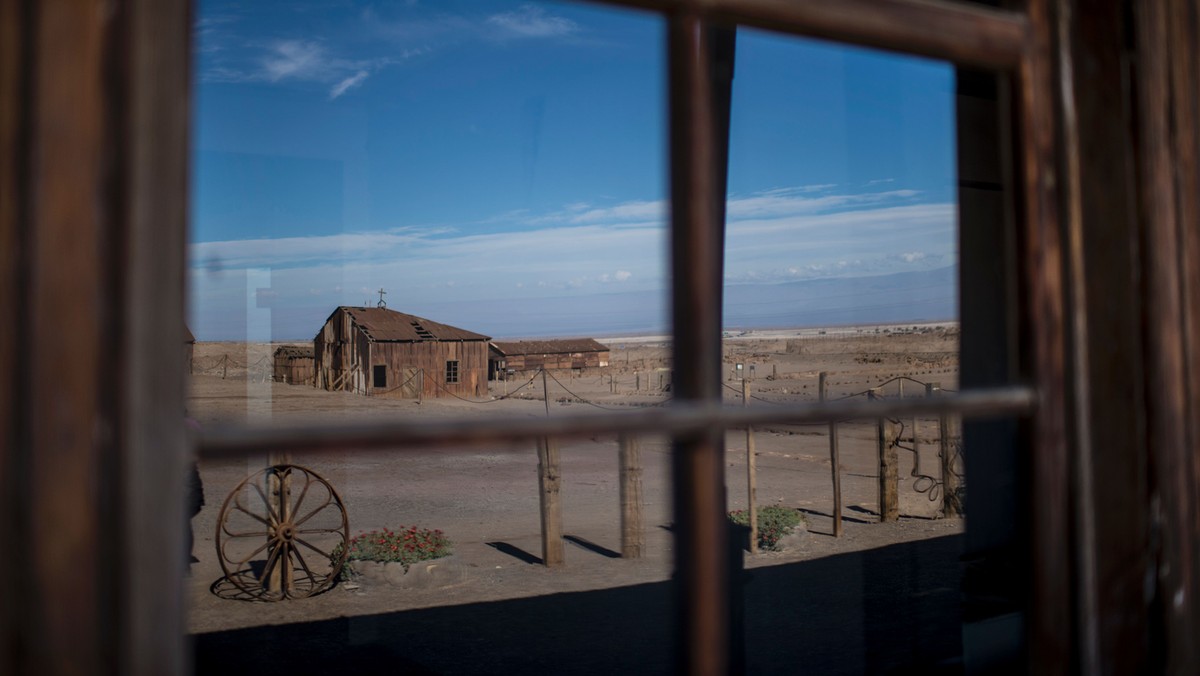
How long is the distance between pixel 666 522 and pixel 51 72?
1003 cm

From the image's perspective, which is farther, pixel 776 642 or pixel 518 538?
pixel 518 538

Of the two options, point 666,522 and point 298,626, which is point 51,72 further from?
point 666,522

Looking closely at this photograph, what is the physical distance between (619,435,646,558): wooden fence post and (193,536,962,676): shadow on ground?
98cm

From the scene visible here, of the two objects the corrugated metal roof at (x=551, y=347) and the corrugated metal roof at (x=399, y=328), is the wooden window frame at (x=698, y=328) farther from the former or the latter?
the corrugated metal roof at (x=551, y=347)

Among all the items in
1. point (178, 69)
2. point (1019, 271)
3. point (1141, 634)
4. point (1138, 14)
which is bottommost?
point (1141, 634)

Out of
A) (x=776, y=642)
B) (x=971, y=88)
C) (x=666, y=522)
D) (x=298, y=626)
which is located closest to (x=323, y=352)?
(x=666, y=522)

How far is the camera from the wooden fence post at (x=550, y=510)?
768 cm

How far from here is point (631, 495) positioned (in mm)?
7824

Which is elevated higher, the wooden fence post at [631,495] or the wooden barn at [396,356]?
the wooden barn at [396,356]

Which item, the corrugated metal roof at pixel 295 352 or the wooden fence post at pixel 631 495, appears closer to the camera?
the wooden fence post at pixel 631 495

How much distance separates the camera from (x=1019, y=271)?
101 centimetres

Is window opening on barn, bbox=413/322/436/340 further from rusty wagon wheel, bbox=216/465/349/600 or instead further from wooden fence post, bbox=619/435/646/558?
wooden fence post, bbox=619/435/646/558

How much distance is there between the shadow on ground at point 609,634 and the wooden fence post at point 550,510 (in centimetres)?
99

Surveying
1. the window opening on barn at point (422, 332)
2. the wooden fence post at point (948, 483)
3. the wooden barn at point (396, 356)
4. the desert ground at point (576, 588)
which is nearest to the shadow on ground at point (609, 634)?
the desert ground at point (576, 588)
